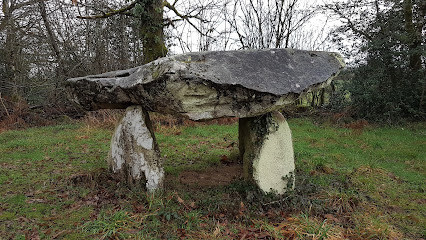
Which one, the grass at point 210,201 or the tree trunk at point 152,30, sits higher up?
the tree trunk at point 152,30

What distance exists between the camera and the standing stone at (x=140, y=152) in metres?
3.91

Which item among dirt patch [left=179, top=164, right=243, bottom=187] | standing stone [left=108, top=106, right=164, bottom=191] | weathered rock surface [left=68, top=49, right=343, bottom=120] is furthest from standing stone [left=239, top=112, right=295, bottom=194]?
standing stone [left=108, top=106, right=164, bottom=191]

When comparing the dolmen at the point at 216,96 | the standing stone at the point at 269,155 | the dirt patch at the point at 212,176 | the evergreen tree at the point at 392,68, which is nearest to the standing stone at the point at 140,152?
the dolmen at the point at 216,96

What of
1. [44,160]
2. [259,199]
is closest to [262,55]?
[259,199]

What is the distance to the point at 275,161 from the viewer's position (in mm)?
3957

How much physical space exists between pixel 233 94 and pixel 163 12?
729cm

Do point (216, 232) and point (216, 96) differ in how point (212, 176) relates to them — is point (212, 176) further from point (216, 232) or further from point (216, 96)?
point (216, 96)

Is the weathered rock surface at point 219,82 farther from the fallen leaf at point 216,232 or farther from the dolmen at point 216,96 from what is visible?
the fallen leaf at point 216,232

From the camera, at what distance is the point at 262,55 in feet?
11.9

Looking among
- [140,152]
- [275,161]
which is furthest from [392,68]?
[140,152]

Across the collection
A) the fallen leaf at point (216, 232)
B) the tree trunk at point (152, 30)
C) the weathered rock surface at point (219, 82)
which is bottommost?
the fallen leaf at point (216, 232)

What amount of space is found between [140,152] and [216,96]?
4.37 ft

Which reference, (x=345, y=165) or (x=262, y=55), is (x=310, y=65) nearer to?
(x=262, y=55)

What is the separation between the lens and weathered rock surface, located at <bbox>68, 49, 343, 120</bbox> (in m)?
3.21
